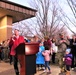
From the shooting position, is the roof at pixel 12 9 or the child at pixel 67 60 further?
the roof at pixel 12 9

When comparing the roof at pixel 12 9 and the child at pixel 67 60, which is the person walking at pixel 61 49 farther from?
the roof at pixel 12 9

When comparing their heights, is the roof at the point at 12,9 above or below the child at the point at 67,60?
above

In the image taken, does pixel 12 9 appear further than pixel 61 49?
Yes

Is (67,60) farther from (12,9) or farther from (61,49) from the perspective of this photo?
(12,9)

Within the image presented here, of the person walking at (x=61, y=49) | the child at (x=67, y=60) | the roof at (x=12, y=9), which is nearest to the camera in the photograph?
the child at (x=67, y=60)

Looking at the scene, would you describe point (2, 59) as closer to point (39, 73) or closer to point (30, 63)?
point (39, 73)

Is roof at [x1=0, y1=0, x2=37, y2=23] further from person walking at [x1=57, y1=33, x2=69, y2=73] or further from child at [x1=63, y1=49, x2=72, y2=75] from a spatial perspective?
child at [x1=63, y1=49, x2=72, y2=75]

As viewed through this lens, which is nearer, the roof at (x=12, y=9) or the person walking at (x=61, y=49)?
the person walking at (x=61, y=49)

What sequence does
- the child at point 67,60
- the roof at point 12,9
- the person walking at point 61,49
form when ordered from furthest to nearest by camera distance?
the roof at point 12,9, the person walking at point 61,49, the child at point 67,60

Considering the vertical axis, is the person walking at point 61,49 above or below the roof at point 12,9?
below

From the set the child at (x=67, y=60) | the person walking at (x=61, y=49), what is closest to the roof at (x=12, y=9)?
the person walking at (x=61, y=49)

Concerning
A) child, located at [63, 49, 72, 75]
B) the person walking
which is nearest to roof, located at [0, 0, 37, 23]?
the person walking

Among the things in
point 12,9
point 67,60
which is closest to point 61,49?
point 67,60

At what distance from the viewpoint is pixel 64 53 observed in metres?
8.97
